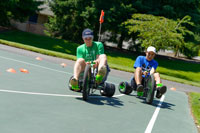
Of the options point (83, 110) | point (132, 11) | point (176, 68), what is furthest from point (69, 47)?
point (83, 110)

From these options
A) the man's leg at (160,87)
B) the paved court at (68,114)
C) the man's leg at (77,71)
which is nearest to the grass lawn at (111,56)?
the man's leg at (160,87)

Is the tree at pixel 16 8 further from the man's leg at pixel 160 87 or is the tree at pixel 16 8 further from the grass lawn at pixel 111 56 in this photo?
the man's leg at pixel 160 87

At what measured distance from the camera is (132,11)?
31.2 metres

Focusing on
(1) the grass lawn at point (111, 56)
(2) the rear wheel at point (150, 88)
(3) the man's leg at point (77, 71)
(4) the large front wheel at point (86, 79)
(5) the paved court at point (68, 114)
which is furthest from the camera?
(1) the grass lawn at point (111, 56)

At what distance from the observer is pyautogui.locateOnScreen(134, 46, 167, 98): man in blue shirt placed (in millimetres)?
8352

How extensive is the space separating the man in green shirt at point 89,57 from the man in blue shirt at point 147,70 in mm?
1573

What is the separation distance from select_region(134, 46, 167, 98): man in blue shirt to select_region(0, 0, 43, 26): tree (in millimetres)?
20985

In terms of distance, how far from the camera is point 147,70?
8.86 metres

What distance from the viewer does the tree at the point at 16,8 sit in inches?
1105

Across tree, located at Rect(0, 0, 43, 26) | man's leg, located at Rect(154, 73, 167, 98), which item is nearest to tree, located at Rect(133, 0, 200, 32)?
tree, located at Rect(0, 0, 43, 26)

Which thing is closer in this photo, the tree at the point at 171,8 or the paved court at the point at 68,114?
the paved court at the point at 68,114

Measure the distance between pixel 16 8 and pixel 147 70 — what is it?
23.1m

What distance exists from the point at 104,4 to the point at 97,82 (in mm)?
24239

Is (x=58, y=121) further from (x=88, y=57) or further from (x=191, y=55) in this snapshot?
(x=191, y=55)
